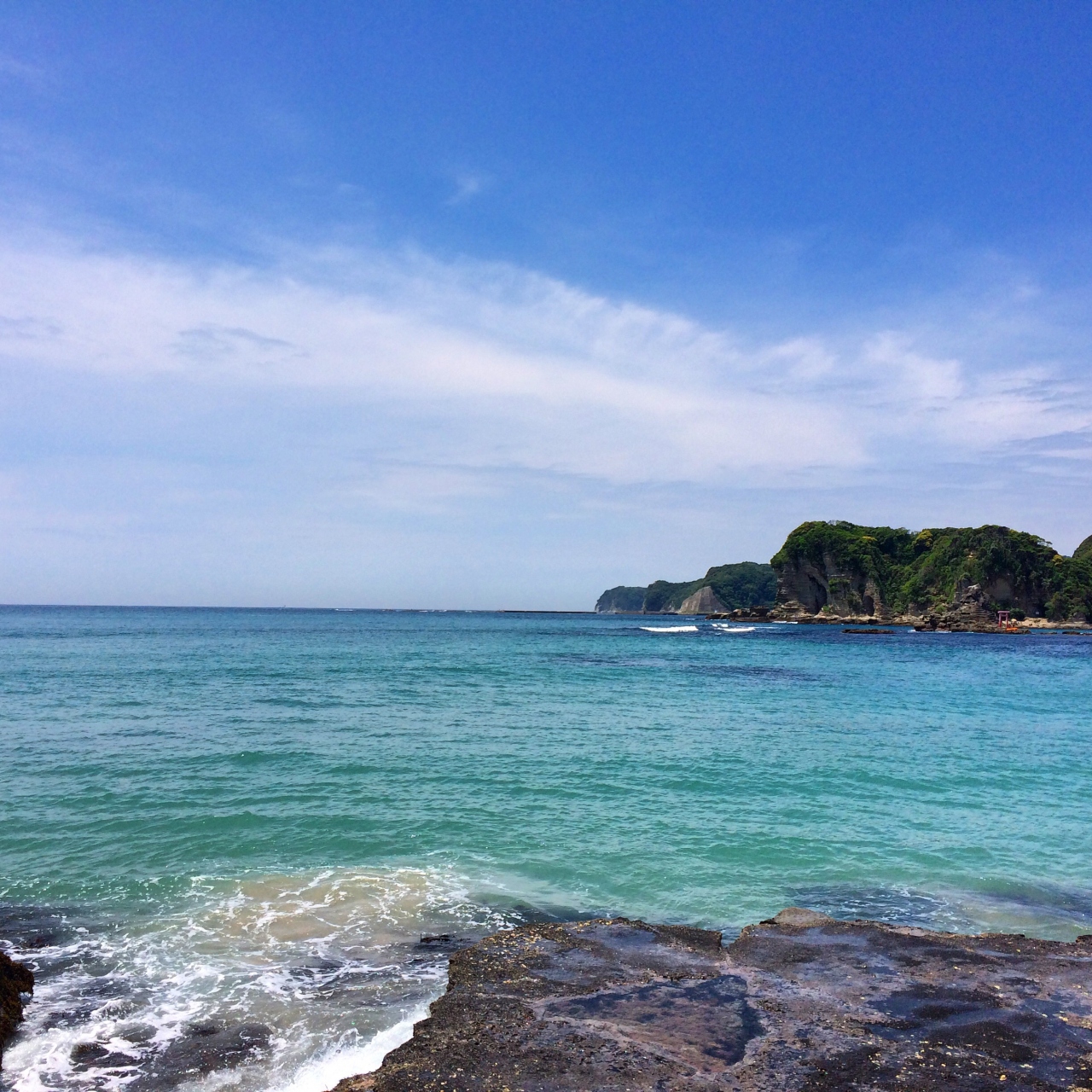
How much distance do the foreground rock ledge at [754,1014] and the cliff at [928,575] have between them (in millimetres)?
124832

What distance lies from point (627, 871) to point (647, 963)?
406cm

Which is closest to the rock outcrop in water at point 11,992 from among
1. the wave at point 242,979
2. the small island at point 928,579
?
the wave at point 242,979

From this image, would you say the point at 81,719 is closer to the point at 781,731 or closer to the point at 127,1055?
the point at 127,1055

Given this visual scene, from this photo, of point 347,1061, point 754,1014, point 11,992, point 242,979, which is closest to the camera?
point 347,1061

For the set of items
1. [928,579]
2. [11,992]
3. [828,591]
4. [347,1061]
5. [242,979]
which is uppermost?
[928,579]

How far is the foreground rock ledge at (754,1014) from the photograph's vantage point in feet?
19.7

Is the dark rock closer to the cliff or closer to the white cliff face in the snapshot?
the cliff

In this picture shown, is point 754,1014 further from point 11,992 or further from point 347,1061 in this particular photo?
point 11,992

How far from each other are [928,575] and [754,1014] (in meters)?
158

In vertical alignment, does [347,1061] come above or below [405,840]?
above

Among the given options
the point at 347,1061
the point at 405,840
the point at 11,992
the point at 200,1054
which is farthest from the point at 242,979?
the point at 405,840

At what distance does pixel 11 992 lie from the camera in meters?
7.54

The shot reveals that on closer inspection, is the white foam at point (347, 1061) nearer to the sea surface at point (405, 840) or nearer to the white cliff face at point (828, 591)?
the sea surface at point (405, 840)

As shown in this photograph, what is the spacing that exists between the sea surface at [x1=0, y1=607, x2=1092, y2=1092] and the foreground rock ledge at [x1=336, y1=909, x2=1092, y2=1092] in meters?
1.06
